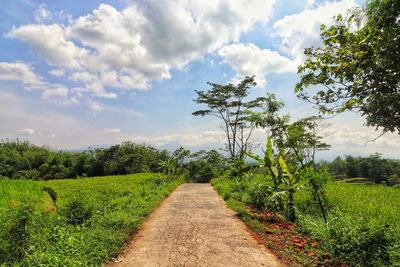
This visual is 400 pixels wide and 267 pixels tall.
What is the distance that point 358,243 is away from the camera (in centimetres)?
527

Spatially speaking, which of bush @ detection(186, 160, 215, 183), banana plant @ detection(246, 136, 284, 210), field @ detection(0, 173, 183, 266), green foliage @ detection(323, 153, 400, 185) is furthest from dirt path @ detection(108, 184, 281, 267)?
green foliage @ detection(323, 153, 400, 185)

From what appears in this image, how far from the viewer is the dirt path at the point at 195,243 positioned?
5641 mm

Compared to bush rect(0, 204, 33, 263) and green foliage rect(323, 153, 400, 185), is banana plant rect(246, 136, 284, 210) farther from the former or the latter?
green foliage rect(323, 153, 400, 185)

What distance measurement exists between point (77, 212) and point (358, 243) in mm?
→ 6954

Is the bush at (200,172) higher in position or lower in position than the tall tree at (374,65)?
lower

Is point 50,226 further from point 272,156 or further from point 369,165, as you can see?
point 369,165

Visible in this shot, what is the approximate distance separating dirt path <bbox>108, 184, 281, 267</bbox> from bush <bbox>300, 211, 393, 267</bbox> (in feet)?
3.82

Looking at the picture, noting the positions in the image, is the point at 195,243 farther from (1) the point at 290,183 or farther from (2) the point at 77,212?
(1) the point at 290,183

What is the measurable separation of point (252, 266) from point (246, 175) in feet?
33.4

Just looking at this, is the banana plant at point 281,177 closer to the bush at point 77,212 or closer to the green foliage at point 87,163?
the bush at point 77,212

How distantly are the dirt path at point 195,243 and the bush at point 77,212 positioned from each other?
1.67 meters

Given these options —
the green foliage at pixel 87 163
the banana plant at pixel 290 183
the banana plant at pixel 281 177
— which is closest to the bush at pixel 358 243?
the banana plant at pixel 290 183

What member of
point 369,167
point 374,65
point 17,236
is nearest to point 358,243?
point 374,65

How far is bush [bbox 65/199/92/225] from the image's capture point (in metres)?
8.36
